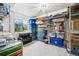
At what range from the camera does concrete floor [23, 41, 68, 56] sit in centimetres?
181

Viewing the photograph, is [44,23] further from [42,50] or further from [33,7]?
[42,50]

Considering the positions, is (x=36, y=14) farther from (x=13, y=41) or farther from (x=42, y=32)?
(x=13, y=41)

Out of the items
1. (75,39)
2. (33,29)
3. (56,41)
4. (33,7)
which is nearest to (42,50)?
(56,41)

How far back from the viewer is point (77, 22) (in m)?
1.82

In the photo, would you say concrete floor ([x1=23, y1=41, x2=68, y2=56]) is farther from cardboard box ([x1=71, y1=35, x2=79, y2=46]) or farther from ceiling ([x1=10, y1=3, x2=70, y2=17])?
ceiling ([x1=10, y1=3, x2=70, y2=17])

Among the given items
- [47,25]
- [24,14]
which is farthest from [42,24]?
[24,14]

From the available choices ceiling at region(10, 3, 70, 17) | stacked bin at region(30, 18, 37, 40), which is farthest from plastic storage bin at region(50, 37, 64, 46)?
ceiling at region(10, 3, 70, 17)

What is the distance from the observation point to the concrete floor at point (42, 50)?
71.3 inches

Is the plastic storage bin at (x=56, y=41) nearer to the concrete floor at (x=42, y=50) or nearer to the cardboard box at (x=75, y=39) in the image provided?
the concrete floor at (x=42, y=50)

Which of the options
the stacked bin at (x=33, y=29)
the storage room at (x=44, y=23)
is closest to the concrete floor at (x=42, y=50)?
the storage room at (x=44, y=23)

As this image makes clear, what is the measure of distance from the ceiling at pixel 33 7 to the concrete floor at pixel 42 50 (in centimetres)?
56

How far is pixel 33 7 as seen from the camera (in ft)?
6.05

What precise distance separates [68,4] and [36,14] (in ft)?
1.90

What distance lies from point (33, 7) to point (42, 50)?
77 centimetres
